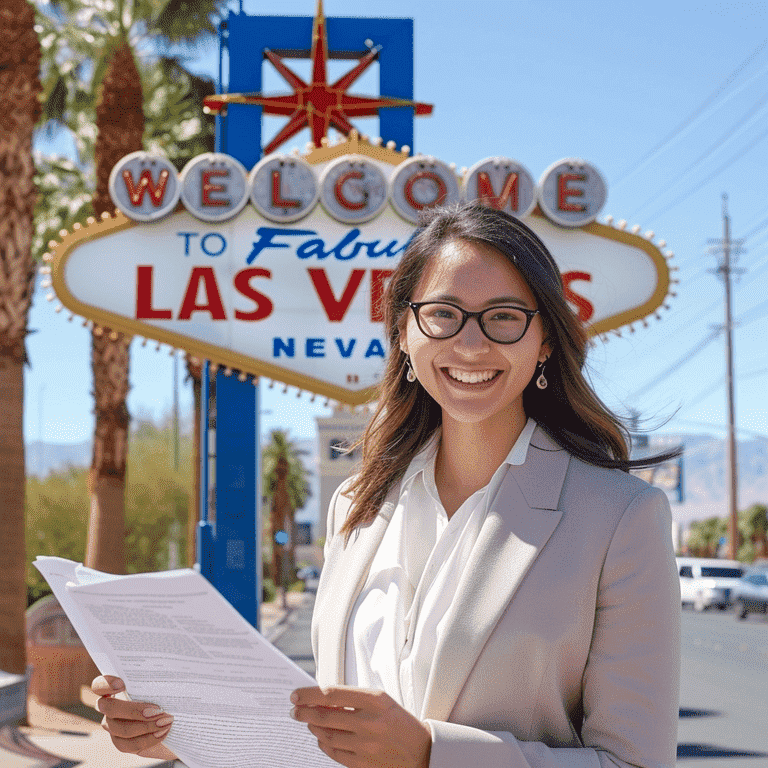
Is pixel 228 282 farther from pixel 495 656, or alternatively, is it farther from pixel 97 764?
pixel 495 656

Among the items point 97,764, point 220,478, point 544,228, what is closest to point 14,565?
point 97,764

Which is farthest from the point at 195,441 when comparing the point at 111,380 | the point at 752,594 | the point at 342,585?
the point at 342,585

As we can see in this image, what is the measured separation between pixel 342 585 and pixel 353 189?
21.4 feet

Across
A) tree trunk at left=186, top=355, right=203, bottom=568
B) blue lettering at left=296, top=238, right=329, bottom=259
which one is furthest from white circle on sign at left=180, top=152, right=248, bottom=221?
tree trunk at left=186, top=355, right=203, bottom=568

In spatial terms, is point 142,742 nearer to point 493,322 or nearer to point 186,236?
point 493,322

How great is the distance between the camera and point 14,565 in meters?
10.7

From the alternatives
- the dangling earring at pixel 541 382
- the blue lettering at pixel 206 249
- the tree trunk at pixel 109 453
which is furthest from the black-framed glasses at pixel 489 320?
the tree trunk at pixel 109 453

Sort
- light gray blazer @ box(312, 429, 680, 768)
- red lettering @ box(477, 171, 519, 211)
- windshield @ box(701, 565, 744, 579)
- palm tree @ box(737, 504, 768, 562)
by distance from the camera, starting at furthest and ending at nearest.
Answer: palm tree @ box(737, 504, 768, 562) < windshield @ box(701, 565, 744, 579) < red lettering @ box(477, 171, 519, 211) < light gray blazer @ box(312, 429, 680, 768)

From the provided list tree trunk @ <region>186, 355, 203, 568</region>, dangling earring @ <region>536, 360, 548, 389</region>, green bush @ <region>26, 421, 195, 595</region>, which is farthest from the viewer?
green bush @ <region>26, 421, 195, 595</region>

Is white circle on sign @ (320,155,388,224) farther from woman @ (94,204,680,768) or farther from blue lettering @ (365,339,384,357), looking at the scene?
woman @ (94,204,680,768)

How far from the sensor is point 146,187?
327 inches

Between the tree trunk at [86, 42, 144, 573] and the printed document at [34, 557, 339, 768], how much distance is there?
11.6 metres

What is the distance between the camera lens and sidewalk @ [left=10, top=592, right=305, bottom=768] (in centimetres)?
882

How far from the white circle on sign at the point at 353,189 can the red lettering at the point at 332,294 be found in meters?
0.45
